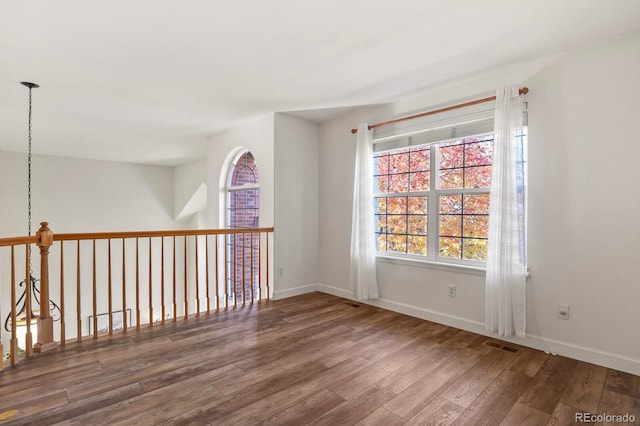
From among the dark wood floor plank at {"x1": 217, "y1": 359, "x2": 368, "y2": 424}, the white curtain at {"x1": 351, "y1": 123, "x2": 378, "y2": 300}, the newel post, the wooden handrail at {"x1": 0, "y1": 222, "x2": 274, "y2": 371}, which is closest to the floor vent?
the dark wood floor plank at {"x1": 217, "y1": 359, "x2": 368, "y2": 424}

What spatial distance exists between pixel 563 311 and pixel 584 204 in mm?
833

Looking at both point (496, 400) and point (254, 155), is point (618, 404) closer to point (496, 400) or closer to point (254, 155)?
point (496, 400)

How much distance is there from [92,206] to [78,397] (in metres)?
5.99

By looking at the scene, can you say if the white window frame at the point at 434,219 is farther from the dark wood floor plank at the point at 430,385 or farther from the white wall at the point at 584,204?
the dark wood floor plank at the point at 430,385

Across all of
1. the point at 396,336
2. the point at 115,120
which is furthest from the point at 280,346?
the point at 115,120

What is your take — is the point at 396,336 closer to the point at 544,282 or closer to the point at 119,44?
the point at 544,282

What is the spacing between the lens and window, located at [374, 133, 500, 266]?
3.05 m

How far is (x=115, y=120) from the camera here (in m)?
4.24

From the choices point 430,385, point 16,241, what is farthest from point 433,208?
point 16,241

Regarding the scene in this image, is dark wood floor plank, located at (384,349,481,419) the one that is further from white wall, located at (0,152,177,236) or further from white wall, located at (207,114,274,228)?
white wall, located at (0,152,177,236)

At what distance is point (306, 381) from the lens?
2119mm

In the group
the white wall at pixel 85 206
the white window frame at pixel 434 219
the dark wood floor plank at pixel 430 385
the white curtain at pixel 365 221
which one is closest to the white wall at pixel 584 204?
the white window frame at pixel 434 219

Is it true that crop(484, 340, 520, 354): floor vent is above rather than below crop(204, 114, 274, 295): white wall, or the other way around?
below

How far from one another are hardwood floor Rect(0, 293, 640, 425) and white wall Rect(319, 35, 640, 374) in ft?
0.86
